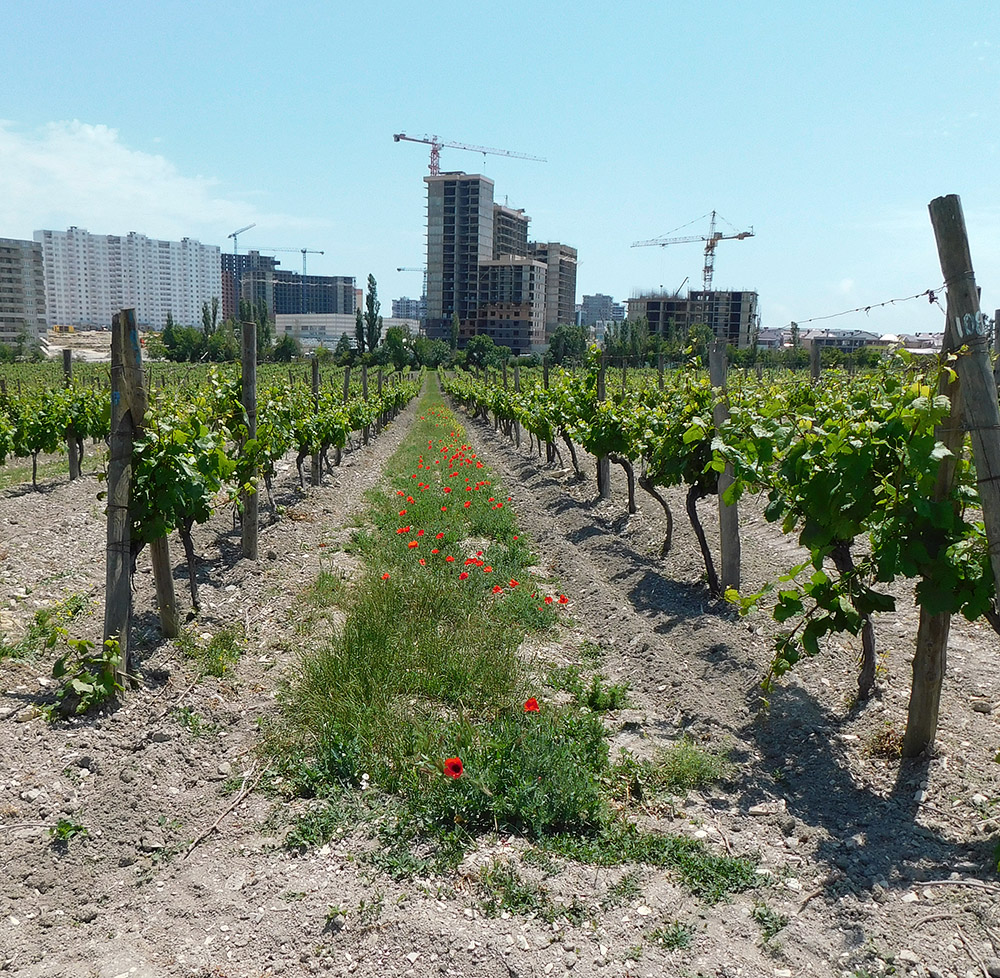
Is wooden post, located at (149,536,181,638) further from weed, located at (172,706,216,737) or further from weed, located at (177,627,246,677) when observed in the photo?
weed, located at (172,706,216,737)

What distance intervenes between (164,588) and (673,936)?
4.58 meters

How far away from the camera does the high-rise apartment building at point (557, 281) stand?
5497 inches

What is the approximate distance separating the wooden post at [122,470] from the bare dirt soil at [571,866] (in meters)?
0.44

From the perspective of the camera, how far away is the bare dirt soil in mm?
2961

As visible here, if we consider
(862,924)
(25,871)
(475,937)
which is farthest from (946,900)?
(25,871)

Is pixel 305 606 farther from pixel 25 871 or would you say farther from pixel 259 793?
pixel 25 871

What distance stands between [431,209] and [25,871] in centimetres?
13352

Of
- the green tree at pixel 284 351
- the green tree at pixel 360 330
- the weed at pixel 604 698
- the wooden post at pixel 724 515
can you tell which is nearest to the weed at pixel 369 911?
the weed at pixel 604 698

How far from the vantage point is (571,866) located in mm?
3457

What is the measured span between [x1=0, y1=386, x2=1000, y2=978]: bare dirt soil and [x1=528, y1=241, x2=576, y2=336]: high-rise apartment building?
434 feet

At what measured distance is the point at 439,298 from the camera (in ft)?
415

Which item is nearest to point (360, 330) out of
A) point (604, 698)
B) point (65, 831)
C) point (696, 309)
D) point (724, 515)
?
point (696, 309)

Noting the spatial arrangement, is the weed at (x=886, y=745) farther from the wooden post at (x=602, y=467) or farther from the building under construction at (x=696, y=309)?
the building under construction at (x=696, y=309)

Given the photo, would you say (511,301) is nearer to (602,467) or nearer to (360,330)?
(360,330)
